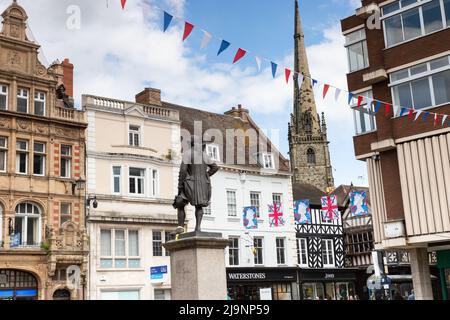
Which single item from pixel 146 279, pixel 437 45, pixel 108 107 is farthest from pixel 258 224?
pixel 437 45

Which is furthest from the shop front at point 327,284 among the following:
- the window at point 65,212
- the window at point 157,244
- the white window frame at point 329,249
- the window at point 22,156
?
the window at point 22,156

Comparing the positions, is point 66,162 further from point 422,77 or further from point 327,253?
point 327,253

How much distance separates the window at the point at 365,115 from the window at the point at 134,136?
11963 millimetres

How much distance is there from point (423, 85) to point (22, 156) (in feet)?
58.1

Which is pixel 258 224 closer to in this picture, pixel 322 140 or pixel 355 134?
pixel 355 134

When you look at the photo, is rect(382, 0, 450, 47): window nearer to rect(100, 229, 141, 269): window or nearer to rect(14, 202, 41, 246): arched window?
rect(100, 229, 141, 269): window

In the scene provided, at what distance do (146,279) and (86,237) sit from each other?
12.9 feet

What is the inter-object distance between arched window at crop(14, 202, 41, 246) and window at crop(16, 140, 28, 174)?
62.6 inches

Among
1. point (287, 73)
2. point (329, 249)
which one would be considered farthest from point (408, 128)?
point (329, 249)

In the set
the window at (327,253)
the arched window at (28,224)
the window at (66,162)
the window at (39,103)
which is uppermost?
the window at (39,103)

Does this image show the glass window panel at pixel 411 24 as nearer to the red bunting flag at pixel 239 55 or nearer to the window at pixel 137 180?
the red bunting flag at pixel 239 55

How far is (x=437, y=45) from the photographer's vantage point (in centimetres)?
2134

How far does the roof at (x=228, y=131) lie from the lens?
35250mm

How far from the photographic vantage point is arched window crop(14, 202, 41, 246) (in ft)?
85.7
